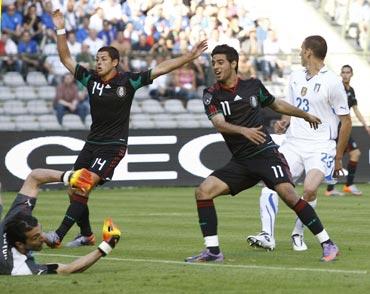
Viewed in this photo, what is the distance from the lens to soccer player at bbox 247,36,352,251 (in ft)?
41.9

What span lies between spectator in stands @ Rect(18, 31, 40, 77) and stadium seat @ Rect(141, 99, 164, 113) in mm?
2744

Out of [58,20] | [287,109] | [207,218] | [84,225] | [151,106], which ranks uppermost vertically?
[58,20]

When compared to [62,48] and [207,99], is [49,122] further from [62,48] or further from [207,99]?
[207,99]

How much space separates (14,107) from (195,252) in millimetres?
14164

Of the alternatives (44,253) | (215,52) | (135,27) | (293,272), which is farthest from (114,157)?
(135,27)

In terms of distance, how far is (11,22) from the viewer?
88.4 feet

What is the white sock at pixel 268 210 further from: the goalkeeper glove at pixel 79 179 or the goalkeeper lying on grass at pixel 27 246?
the goalkeeper lying on grass at pixel 27 246

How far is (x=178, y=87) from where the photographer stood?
92.7 feet

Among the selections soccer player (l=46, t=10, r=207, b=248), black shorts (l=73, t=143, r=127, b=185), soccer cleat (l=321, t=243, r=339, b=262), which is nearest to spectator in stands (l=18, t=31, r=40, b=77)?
soccer player (l=46, t=10, r=207, b=248)

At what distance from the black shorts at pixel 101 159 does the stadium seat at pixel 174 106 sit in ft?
47.2

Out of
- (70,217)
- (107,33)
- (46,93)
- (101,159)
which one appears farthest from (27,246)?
(107,33)

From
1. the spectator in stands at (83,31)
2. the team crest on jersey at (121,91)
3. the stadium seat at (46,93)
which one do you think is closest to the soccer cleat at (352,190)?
the stadium seat at (46,93)

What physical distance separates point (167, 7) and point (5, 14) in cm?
496

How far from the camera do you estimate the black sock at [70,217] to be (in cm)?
1290
